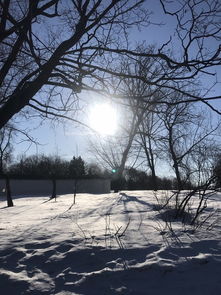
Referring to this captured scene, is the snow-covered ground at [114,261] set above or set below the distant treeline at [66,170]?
below

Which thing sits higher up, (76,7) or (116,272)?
(76,7)

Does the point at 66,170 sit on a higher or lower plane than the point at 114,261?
higher

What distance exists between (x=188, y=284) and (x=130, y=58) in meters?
5.44

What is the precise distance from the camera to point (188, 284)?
327cm

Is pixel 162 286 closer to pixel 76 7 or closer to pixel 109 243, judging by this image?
pixel 109 243

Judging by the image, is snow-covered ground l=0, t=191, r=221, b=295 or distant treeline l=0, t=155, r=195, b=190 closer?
snow-covered ground l=0, t=191, r=221, b=295

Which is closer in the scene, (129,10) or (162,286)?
(162,286)

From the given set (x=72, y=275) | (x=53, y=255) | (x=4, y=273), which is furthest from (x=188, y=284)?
(x=4, y=273)

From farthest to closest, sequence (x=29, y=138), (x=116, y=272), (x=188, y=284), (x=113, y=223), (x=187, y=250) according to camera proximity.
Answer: (x=29, y=138) < (x=113, y=223) < (x=187, y=250) < (x=116, y=272) < (x=188, y=284)

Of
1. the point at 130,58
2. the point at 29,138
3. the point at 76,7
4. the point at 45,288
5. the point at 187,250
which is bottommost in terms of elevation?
the point at 45,288

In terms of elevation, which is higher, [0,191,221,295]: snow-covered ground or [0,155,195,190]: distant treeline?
[0,155,195,190]: distant treeline

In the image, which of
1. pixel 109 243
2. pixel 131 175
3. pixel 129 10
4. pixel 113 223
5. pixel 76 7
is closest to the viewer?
pixel 109 243

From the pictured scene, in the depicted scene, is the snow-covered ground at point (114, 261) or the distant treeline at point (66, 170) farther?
the distant treeline at point (66, 170)

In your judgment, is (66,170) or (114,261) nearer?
(114,261)
